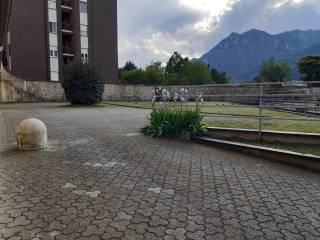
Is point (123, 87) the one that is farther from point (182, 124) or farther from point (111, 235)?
point (111, 235)

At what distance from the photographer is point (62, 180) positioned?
17.2ft

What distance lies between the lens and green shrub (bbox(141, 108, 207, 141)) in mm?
9117

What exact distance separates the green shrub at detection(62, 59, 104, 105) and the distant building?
15.7 meters

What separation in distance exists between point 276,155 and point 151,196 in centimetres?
345

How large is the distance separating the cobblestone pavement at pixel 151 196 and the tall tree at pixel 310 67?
44.4 m

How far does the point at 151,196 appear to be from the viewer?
4.64 metres

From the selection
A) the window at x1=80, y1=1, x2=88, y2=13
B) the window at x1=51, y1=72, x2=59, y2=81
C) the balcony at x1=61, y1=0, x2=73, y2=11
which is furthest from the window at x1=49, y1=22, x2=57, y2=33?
the window at x1=51, y1=72, x2=59, y2=81

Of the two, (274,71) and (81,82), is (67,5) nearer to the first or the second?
(81,82)

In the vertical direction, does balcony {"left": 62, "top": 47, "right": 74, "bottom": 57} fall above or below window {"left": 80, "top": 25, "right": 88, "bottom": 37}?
below

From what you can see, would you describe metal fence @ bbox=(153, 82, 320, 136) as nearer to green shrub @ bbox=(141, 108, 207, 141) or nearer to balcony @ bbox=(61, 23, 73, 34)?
green shrub @ bbox=(141, 108, 207, 141)

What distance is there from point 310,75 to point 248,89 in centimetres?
4239

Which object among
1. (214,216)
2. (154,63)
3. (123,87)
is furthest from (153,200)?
(154,63)

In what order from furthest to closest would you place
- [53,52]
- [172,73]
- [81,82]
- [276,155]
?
[172,73], [53,52], [81,82], [276,155]

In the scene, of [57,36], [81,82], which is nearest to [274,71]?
[57,36]
